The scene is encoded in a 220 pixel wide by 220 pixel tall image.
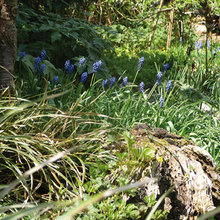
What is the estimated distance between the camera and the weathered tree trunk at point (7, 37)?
246 centimetres

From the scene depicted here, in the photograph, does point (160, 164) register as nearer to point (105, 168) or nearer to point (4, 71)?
point (105, 168)

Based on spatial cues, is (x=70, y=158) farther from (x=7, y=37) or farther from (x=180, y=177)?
(x=7, y=37)

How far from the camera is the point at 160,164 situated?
2.03 meters

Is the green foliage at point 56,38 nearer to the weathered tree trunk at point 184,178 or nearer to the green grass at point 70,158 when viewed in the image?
the green grass at point 70,158

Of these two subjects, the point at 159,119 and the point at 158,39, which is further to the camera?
the point at 158,39

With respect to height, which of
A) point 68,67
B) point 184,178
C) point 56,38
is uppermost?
point 56,38

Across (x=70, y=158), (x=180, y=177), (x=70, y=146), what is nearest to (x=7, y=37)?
(x=70, y=146)

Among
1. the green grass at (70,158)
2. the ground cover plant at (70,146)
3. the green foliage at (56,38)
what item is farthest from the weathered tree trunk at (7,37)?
the green foliage at (56,38)

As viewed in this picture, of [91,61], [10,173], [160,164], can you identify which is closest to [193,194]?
[160,164]

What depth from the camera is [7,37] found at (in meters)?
2.56

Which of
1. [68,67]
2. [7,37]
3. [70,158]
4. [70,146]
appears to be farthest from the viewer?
[68,67]

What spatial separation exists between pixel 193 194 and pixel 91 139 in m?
0.82

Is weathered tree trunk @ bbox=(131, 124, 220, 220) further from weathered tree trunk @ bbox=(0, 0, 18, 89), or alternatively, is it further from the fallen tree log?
weathered tree trunk @ bbox=(0, 0, 18, 89)

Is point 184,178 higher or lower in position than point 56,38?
lower
